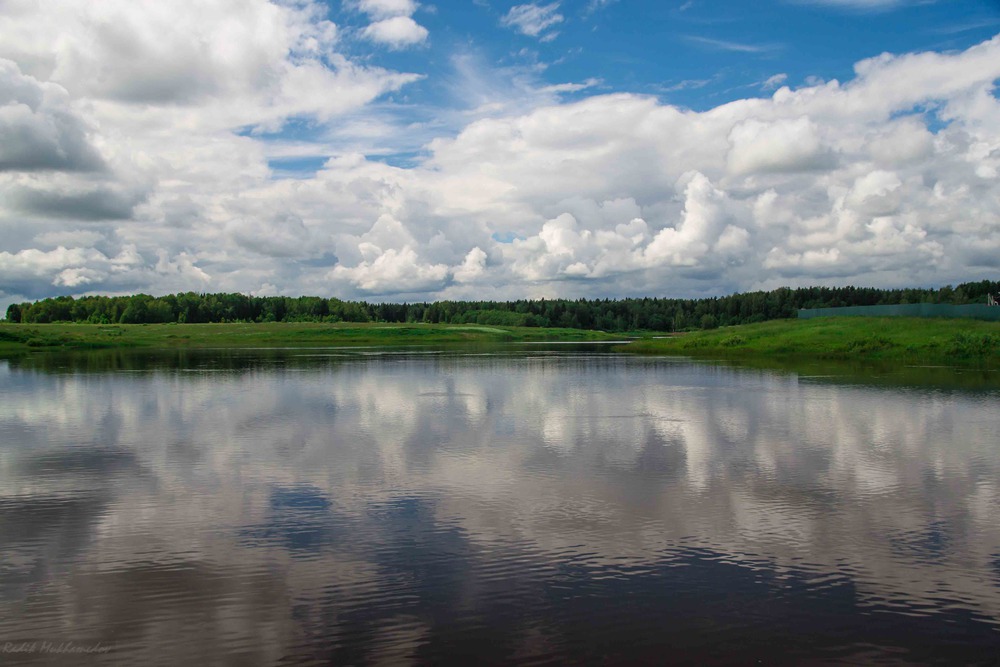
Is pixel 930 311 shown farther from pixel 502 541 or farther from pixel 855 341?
pixel 502 541

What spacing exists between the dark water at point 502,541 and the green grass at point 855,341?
42.3m

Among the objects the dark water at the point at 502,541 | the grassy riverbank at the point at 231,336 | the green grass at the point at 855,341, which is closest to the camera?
the dark water at the point at 502,541

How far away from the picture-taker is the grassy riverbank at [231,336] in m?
114

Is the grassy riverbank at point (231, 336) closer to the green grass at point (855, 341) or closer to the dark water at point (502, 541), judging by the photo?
the green grass at point (855, 341)

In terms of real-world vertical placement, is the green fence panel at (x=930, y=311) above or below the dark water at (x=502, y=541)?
above

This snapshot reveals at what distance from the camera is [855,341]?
247 feet

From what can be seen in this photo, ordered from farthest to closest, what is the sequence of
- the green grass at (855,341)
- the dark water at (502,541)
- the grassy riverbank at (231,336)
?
the grassy riverbank at (231,336), the green grass at (855,341), the dark water at (502,541)

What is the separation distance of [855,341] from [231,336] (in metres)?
117

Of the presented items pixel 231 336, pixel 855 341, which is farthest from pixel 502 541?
pixel 231 336

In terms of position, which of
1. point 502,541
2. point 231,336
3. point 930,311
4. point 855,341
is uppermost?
point 930,311

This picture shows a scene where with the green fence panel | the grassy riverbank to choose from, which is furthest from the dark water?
the grassy riverbank

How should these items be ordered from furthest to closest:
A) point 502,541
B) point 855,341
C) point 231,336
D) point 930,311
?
point 231,336 < point 930,311 < point 855,341 < point 502,541

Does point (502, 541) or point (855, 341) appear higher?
point (855, 341)

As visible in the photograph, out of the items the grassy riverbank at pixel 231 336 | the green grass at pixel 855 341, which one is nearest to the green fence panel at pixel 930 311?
the green grass at pixel 855 341
